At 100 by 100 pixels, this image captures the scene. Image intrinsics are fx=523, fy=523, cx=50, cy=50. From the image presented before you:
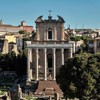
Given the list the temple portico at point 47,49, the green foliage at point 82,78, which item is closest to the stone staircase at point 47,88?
the temple portico at point 47,49

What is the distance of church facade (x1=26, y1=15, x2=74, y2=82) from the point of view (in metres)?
61.8

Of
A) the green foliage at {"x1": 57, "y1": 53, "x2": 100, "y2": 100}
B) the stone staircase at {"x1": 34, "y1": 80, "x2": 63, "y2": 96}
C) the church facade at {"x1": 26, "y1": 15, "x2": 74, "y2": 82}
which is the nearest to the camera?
the green foliage at {"x1": 57, "y1": 53, "x2": 100, "y2": 100}

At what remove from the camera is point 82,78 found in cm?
4028

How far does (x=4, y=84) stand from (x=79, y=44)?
104 ft

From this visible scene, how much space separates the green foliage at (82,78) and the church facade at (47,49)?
19.8 meters

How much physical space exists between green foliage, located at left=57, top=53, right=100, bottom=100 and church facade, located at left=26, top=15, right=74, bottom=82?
19.8 m

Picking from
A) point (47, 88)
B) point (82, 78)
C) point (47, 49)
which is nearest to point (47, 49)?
point (47, 49)

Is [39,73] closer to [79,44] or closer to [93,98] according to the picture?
[93,98]

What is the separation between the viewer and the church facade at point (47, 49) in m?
61.8

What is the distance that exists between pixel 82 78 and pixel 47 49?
2275 centimetres

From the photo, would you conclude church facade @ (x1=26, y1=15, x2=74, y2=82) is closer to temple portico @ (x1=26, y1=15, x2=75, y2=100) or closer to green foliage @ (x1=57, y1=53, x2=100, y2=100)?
temple portico @ (x1=26, y1=15, x2=75, y2=100)

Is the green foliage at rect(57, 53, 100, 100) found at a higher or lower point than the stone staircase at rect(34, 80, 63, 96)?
higher

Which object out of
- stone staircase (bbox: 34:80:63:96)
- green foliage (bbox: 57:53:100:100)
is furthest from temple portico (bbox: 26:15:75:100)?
green foliage (bbox: 57:53:100:100)

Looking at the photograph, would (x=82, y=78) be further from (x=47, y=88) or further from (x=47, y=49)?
(x=47, y=49)
